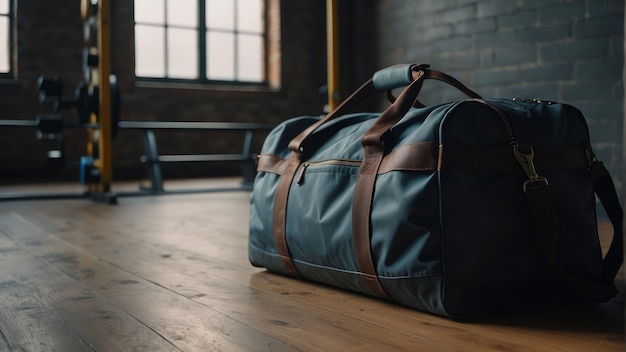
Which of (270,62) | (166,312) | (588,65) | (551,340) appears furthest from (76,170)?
(551,340)

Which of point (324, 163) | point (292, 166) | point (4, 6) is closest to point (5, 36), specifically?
point (4, 6)

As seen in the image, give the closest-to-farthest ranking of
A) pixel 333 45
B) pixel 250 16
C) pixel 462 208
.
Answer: pixel 462 208 → pixel 333 45 → pixel 250 16

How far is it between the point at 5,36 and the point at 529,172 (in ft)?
19.3

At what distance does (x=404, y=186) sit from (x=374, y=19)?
19.4 feet

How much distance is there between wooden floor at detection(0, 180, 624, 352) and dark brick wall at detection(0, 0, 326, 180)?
13.8ft

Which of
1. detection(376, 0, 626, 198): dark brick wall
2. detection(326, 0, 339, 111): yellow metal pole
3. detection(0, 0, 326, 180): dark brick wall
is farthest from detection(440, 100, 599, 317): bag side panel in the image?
detection(0, 0, 326, 180): dark brick wall

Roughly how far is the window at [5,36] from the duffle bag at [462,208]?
17.8 feet

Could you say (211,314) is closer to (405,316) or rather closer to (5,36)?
(405,316)

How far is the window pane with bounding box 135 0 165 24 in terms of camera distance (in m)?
6.56

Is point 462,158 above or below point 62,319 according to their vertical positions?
above

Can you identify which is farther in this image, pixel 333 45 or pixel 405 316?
pixel 333 45

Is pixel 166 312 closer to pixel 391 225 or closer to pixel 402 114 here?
pixel 391 225

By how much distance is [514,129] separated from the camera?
1224mm

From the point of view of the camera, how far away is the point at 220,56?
22.9 feet
